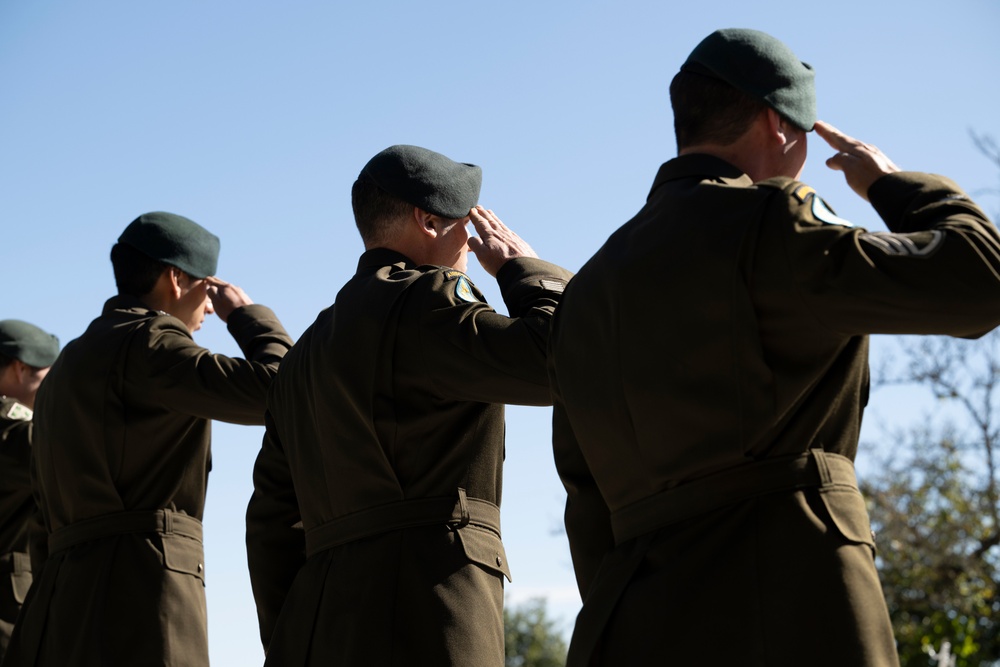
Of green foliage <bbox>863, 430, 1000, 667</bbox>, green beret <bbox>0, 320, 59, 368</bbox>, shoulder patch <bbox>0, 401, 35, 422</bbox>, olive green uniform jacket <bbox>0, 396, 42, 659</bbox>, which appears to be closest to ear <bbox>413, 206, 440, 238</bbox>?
olive green uniform jacket <bbox>0, 396, 42, 659</bbox>

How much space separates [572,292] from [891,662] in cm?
110

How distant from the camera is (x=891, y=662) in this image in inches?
101

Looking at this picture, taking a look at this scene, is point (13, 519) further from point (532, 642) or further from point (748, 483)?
point (532, 642)

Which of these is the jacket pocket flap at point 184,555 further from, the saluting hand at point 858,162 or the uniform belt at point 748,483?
the saluting hand at point 858,162

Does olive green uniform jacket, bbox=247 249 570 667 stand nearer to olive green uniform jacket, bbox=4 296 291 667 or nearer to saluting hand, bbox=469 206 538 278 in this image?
saluting hand, bbox=469 206 538 278

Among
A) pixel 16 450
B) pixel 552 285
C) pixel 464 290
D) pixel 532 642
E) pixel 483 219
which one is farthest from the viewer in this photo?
pixel 532 642

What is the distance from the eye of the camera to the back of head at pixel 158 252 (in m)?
5.63

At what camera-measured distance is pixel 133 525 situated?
5.15 meters

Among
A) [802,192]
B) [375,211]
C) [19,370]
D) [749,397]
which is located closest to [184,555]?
[375,211]

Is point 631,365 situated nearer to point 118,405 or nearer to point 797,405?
point 797,405

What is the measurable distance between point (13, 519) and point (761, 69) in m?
5.28

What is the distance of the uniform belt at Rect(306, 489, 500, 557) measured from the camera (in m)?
3.77

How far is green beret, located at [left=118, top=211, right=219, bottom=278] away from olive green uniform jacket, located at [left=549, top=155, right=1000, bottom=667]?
3094 millimetres

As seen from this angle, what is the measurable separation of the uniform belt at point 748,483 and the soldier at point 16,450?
13.8 ft
